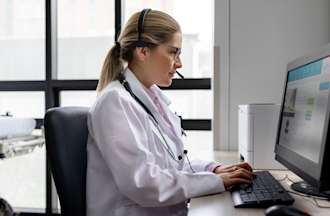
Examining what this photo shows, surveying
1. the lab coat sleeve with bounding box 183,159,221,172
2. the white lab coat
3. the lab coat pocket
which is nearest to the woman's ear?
the white lab coat

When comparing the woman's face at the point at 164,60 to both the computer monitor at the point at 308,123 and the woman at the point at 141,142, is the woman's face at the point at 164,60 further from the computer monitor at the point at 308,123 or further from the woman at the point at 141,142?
the computer monitor at the point at 308,123

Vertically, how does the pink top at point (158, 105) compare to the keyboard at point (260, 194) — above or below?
above

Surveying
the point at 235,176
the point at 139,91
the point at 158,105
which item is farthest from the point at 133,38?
the point at 235,176

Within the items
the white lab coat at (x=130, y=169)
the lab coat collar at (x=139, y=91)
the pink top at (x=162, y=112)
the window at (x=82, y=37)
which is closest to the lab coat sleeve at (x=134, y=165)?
the white lab coat at (x=130, y=169)

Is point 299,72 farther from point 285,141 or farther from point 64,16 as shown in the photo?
point 64,16

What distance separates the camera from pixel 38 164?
2.77 m

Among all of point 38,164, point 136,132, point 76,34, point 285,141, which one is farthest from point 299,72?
point 38,164

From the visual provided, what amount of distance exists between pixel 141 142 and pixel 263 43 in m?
1.36

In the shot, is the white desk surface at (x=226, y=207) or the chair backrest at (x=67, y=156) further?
the chair backrest at (x=67, y=156)

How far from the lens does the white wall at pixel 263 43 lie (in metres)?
2.15

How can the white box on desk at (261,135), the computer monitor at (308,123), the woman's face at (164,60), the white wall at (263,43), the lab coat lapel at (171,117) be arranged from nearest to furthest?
the computer monitor at (308,123) < the woman's face at (164,60) < the lab coat lapel at (171,117) < the white box on desk at (261,135) < the white wall at (263,43)

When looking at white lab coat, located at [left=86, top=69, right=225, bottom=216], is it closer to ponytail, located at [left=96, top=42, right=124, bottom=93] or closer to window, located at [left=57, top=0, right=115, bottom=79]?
ponytail, located at [left=96, top=42, right=124, bottom=93]

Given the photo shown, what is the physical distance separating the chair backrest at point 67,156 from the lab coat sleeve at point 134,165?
94 millimetres

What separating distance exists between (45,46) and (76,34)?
9.5 inches
